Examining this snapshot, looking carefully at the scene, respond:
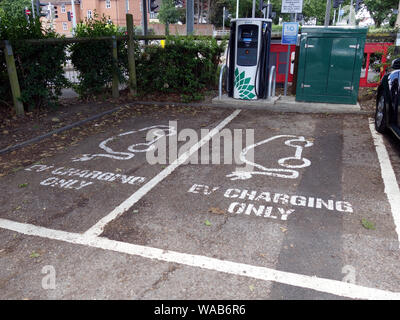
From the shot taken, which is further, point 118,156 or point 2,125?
point 2,125

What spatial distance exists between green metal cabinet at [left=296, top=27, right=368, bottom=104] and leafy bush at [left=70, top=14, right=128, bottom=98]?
16.4ft

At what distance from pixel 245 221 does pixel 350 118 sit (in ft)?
18.3

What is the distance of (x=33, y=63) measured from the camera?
777 centimetres

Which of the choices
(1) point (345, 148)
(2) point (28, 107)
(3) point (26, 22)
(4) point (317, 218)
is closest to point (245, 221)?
(4) point (317, 218)

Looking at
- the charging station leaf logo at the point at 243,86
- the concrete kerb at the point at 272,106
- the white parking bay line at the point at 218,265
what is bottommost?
the white parking bay line at the point at 218,265

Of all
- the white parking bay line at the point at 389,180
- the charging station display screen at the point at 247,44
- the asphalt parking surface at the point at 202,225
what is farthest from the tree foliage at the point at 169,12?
the asphalt parking surface at the point at 202,225

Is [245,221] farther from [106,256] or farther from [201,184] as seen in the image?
[106,256]

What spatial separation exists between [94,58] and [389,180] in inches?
304

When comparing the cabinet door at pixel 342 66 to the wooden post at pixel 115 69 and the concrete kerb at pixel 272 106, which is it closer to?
the concrete kerb at pixel 272 106

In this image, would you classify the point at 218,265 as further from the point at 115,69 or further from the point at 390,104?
the point at 115,69

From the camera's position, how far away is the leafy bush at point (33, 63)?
7513 mm

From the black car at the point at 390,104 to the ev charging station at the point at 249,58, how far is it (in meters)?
3.12
